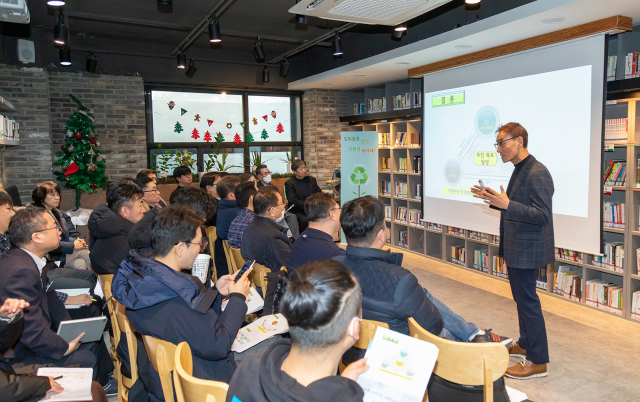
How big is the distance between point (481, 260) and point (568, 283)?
1.21 metres

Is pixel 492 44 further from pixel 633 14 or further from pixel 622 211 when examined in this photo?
pixel 622 211

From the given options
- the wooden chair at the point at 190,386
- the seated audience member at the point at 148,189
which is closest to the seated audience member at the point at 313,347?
the wooden chair at the point at 190,386

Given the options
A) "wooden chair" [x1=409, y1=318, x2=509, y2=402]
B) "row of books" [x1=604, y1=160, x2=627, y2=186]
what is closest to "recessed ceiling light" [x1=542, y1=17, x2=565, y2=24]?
"row of books" [x1=604, y1=160, x2=627, y2=186]

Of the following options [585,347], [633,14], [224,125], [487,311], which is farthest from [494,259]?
[224,125]

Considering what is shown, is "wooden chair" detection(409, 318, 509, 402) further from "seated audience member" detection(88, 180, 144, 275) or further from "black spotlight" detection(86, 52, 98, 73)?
"black spotlight" detection(86, 52, 98, 73)

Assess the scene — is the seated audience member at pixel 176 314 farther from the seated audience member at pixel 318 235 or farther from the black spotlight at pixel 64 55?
the black spotlight at pixel 64 55

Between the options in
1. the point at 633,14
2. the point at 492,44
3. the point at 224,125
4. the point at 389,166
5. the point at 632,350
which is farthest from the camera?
the point at 224,125

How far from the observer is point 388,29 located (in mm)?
6410

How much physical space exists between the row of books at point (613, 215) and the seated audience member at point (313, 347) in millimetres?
3839

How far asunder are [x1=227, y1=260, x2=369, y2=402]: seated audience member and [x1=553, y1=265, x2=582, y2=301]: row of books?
13.7ft

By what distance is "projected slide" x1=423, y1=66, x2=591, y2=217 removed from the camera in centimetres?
409

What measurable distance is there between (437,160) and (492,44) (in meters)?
1.58

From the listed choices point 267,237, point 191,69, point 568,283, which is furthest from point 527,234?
point 191,69

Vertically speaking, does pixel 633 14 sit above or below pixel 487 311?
above
